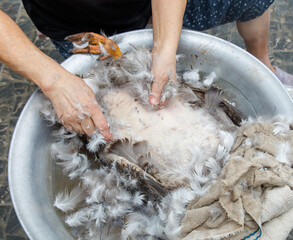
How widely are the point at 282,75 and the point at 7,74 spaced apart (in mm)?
2086

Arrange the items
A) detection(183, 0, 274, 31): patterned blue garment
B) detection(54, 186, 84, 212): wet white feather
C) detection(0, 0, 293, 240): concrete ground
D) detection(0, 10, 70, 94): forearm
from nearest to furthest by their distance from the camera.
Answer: detection(0, 10, 70, 94): forearm, detection(54, 186, 84, 212): wet white feather, detection(183, 0, 274, 31): patterned blue garment, detection(0, 0, 293, 240): concrete ground

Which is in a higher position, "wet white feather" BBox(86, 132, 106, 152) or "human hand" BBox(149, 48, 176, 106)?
"human hand" BBox(149, 48, 176, 106)

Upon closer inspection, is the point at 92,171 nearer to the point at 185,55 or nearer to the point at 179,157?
the point at 179,157

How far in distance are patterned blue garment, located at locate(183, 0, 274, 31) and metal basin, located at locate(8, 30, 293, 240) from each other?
0.74 ft

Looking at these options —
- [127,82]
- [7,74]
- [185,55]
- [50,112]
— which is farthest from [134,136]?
[7,74]

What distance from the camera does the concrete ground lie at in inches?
76.7

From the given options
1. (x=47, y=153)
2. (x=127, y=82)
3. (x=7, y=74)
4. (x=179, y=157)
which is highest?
(x=127, y=82)

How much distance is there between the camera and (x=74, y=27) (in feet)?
4.48

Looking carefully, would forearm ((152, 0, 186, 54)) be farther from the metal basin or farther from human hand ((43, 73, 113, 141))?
human hand ((43, 73, 113, 141))

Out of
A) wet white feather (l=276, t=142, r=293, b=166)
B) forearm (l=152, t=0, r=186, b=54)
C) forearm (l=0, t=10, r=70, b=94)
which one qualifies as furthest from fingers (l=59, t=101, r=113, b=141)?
wet white feather (l=276, t=142, r=293, b=166)

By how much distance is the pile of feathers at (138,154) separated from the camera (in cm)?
103

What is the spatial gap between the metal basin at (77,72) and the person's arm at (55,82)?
128 mm

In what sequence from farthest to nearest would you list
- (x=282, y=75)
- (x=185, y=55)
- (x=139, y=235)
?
(x=282, y=75), (x=185, y=55), (x=139, y=235)

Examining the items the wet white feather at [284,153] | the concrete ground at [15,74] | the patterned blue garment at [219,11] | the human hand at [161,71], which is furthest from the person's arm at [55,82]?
the concrete ground at [15,74]
